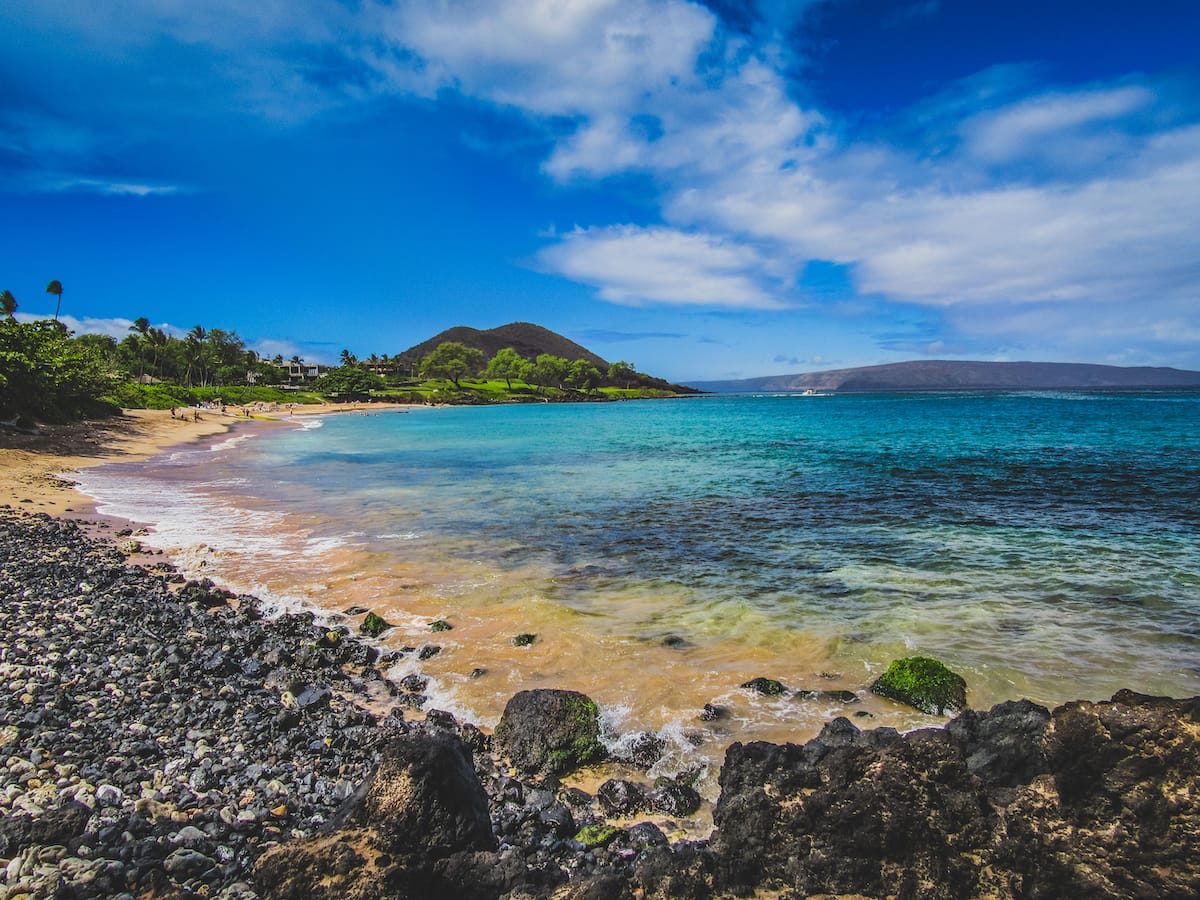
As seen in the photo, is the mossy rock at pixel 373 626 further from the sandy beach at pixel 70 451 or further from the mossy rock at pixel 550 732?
the sandy beach at pixel 70 451

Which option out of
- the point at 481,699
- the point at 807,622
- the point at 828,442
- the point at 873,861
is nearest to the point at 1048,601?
the point at 807,622

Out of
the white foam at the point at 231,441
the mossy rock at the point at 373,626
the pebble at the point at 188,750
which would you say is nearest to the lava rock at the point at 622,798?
the pebble at the point at 188,750

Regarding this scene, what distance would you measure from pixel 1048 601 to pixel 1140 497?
52.6 ft

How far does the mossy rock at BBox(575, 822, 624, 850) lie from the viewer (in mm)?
5266

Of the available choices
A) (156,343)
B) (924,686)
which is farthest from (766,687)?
(156,343)

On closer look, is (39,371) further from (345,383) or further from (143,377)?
(345,383)

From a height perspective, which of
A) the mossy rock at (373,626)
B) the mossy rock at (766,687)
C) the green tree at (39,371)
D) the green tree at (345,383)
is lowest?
the mossy rock at (766,687)

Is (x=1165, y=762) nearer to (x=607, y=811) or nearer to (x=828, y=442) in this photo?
(x=607, y=811)

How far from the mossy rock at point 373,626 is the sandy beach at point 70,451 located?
1478 cm

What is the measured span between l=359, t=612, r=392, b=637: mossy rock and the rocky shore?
123 inches

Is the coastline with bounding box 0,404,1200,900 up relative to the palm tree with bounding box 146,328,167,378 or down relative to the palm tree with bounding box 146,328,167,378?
down

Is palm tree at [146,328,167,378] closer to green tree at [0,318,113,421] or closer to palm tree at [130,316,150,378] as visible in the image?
palm tree at [130,316,150,378]

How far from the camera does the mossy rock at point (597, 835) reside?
5.27 m

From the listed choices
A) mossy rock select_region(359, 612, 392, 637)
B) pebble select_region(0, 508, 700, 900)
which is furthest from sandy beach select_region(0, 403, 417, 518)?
mossy rock select_region(359, 612, 392, 637)
